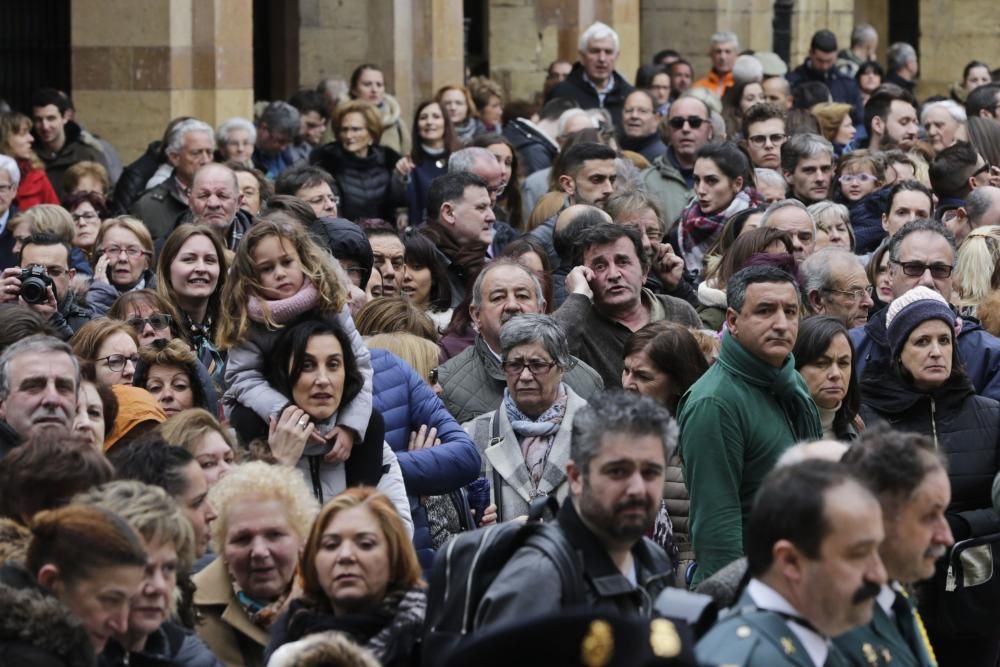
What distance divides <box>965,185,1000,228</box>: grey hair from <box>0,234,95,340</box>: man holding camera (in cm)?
446

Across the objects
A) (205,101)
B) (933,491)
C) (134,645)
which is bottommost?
(134,645)

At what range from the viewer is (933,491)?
18.4ft

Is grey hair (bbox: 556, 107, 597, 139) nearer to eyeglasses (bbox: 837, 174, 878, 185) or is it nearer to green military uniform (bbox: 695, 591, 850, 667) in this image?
eyeglasses (bbox: 837, 174, 878, 185)

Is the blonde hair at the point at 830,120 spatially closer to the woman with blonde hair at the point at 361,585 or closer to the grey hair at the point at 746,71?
the grey hair at the point at 746,71

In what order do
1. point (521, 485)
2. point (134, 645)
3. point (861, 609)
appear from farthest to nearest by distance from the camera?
point (521, 485), point (134, 645), point (861, 609)

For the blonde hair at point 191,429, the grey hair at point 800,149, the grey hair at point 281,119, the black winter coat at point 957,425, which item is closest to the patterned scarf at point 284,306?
the blonde hair at point 191,429

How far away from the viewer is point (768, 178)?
1260 centimetres

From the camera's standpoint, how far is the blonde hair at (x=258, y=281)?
7.60 metres

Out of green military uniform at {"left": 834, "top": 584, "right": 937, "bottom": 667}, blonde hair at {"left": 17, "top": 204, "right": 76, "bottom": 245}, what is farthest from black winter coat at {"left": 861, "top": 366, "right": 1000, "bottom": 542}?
blonde hair at {"left": 17, "top": 204, "right": 76, "bottom": 245}

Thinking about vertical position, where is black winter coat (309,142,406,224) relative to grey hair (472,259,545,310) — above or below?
above

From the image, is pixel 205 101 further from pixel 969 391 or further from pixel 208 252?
pixel 969 391

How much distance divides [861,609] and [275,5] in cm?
1683

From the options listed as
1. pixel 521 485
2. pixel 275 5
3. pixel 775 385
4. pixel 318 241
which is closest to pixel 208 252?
pixel 318 241

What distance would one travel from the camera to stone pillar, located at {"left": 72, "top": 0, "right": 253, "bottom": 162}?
15891mm
